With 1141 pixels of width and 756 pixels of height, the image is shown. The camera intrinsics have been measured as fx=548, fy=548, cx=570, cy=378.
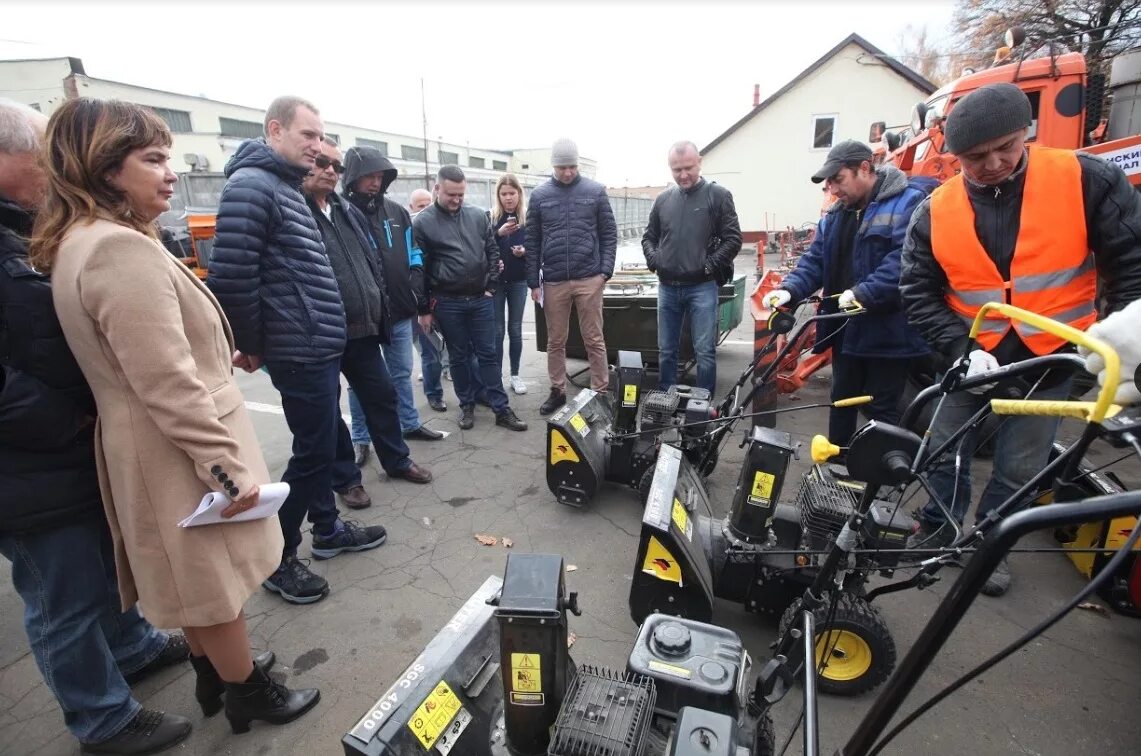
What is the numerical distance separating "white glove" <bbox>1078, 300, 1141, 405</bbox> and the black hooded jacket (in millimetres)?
3385

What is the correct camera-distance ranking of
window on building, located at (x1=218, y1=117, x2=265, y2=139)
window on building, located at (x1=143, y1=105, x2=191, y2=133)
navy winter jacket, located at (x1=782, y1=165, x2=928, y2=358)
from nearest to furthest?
navy winter jacket, located at (x1=782, y1=165, x2=928, y2=358), window on building, located at (x1=143, y1=105, x2=191, y2=133), window on building, located at (x1=218, y1=117, x2=265, y2=139)

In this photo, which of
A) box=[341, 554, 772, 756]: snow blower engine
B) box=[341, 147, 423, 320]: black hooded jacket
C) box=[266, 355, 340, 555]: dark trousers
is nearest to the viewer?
box=[341, 554, 772, 756]: snow blower engine

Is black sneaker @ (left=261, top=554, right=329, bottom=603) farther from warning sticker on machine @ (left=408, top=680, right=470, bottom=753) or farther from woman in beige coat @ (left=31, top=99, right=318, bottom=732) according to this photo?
warning sticker on machine @ (left=408, top=680, right=470, bottom=753)

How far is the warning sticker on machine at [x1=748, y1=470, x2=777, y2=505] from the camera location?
2258 millimetres

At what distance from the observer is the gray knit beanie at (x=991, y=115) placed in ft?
6.27

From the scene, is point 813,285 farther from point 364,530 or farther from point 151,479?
point 151,479

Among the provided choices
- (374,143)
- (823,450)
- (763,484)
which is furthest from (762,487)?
(374,143)

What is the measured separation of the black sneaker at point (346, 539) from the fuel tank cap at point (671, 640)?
6.67ft

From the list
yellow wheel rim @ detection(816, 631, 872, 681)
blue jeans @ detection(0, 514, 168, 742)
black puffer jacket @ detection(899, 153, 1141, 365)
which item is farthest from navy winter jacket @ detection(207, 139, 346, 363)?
black puffer jacket @ detection(899, 153, 1141, 365)

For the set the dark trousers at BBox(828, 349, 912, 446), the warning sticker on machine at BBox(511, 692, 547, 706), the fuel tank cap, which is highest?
the dark trousers at BBox(828, 349, 912, 446)

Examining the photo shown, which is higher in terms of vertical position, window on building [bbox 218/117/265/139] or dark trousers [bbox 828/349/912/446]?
window on building [bbox 218/117/265/139]

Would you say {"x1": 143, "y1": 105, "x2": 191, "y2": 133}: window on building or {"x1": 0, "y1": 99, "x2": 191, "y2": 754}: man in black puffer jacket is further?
{"x1": 143, "y1": 105, "x2": 191, "y2": 133}: window on building

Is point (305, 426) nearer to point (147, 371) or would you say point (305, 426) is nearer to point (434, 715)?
point (147, 371)

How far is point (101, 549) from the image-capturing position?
1841 millimetres
